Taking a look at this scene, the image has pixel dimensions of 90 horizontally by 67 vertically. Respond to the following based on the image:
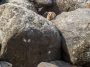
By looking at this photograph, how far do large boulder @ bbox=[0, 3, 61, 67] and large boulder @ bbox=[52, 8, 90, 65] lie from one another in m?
0.23

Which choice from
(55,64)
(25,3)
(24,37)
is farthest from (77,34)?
(25,3)

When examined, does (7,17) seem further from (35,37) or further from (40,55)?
(40,55)

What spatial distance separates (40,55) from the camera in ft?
14.8

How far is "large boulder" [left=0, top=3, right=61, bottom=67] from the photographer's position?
169 inches

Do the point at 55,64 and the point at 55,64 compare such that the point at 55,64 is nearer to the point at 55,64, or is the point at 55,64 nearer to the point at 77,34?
the point at 55,64

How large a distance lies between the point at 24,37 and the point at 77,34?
0.97 m

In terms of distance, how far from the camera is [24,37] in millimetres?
4328

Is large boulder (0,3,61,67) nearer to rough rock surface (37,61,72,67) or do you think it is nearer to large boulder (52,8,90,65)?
rough rock surface (37,61,72,67)

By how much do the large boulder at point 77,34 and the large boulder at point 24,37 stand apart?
0.76 feet

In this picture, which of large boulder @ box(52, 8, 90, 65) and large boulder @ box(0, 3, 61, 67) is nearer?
large boulder @ box(0, 3, 61, 67)

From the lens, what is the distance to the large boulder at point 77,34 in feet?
14.8

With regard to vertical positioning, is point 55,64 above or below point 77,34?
below

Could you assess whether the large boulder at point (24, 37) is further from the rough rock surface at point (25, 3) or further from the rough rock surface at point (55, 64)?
the rough rock surface at point (25, 3)

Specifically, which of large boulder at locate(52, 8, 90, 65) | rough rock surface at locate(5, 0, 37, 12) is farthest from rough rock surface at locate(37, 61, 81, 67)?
rough rock surface at locate(5, 0, 37, 12)
